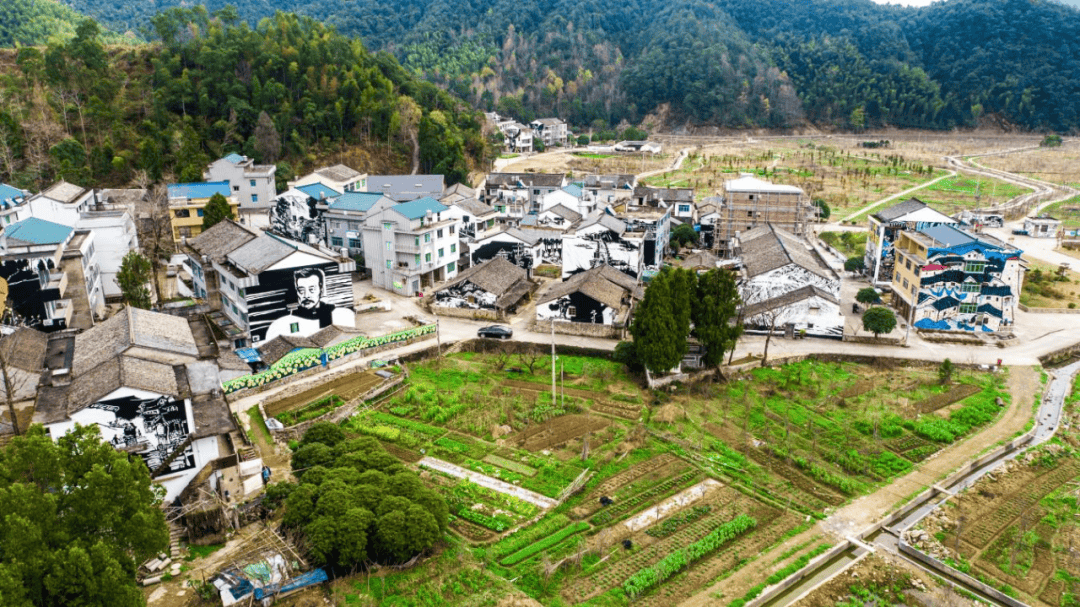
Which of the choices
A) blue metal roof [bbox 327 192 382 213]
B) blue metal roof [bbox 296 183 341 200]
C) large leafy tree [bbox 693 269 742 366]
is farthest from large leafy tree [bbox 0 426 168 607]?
blue metal roof [bbox 296 183 341 200]

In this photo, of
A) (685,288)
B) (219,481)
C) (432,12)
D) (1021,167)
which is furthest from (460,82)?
(219,481)

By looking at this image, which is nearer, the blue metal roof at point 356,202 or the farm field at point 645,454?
the farm field at point 645,454

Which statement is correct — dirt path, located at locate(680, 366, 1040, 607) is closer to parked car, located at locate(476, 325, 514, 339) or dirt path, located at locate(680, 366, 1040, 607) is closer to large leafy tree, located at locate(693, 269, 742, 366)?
large leafy tree, located at locate(693, 269, 742, 366)

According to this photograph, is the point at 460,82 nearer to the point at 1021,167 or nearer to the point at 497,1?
the point at 497,1

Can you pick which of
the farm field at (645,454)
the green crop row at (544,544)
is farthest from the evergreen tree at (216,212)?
the green crop row at (544,544)

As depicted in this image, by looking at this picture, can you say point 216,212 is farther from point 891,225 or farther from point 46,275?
point 891,225

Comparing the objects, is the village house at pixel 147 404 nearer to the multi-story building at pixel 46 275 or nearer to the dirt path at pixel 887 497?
the multi-story building at pixel 46 275
